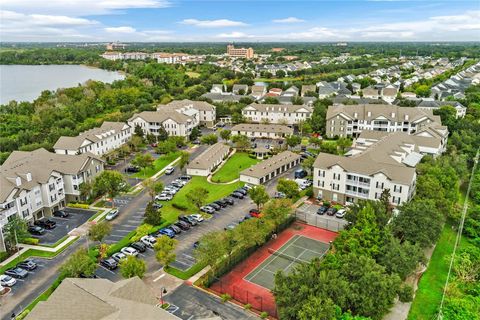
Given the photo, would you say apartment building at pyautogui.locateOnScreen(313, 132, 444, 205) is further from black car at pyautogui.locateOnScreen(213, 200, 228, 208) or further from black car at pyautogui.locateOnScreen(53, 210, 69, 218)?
black car at pyautogui.locateOnScreen(53, 210, 69, 218)

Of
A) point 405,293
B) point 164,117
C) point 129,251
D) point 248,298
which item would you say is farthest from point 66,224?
point 164,117

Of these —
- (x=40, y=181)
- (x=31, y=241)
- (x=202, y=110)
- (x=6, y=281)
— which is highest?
(x=202, y=110)

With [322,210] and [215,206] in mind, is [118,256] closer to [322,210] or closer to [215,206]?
[215,206]

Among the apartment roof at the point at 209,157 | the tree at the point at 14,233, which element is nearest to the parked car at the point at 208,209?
the apartment roof at the point at 209,157

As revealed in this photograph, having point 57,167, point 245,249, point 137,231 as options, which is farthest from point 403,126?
point 57,167

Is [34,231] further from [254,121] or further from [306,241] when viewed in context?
[254,121]

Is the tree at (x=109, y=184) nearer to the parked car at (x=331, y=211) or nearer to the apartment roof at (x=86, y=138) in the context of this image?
the apartment roof at (x=86, y=138)
